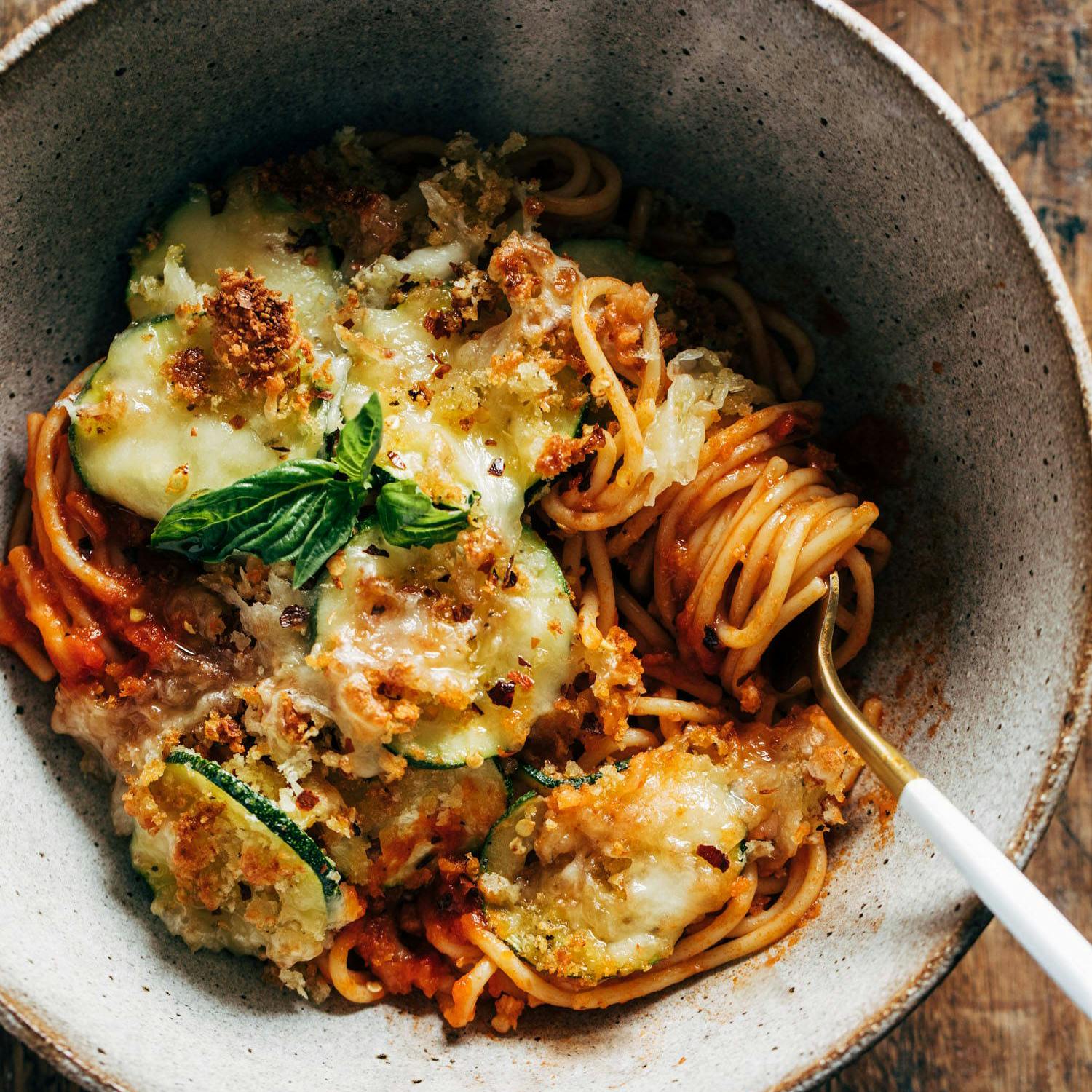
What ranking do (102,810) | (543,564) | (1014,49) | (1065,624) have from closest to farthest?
(1065,624), (543,564), (102,810), (1014,49)

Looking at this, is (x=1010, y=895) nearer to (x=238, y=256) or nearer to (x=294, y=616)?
(x=294, y=616)

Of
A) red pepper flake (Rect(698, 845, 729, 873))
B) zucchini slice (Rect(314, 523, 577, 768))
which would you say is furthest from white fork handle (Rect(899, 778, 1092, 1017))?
zucchini slice (Rect(314, 523, 577, 768))

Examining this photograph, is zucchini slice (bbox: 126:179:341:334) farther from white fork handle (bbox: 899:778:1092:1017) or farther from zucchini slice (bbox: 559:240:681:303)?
white fork handle (bbox: 899:778:1092:1017)

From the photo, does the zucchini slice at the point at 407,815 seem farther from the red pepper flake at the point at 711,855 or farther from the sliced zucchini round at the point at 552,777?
the red pepper flake at the point at 711,855

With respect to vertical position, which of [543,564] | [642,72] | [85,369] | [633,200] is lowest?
[543,564]

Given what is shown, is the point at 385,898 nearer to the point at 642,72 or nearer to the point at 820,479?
the point at 820,479

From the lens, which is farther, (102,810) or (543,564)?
(102,810)

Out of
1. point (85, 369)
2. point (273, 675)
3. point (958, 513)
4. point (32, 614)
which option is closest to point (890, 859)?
point (958, 513)
